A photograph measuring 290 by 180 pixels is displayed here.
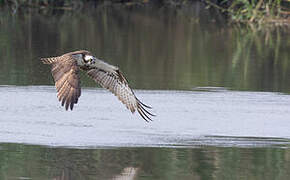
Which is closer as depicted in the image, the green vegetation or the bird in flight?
the bird in flight

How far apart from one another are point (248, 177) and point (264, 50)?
41.3 ft

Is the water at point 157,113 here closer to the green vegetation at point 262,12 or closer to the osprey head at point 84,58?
the osprey head at point 84,58

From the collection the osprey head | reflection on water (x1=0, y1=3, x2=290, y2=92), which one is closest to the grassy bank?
reflection on water (x1=0, y1=3, x2=290, y2=92)

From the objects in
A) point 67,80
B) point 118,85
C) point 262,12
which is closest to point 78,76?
point 67,80

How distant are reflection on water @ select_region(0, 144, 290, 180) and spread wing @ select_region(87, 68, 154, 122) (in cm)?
123

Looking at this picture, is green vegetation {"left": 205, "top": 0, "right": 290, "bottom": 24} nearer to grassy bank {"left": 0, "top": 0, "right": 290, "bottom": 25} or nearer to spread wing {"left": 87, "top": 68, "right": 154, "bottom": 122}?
grassy bank {"left": 0, "top": 0, "right": 290, "bottom": 25}

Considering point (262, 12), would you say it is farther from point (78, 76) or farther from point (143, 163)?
point (143, 163)

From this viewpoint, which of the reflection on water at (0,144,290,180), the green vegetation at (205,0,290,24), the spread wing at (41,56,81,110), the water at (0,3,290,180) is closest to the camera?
the reflection on water at (0,144,290,180)

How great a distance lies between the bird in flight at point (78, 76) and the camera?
881 centimetres

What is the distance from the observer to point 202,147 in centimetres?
947

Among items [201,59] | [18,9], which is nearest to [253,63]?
[201,59]

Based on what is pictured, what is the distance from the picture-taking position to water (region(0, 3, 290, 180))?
8516 millimetres

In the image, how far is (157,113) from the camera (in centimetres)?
1147

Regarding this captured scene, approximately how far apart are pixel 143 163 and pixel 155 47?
12224 millimetres
